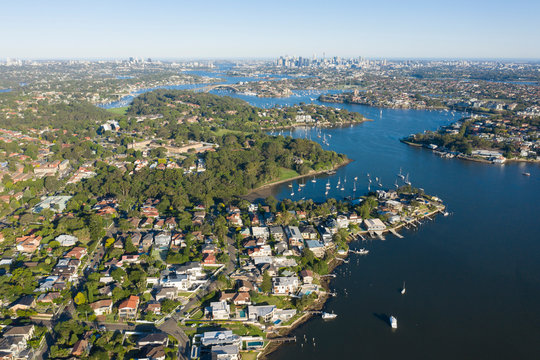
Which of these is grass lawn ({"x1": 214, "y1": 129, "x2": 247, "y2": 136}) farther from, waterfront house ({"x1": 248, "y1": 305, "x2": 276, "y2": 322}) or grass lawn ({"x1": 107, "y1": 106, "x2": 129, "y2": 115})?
waterfront house ({"x1": 248, "y1": 305, "x2": 276, "y2": 322})

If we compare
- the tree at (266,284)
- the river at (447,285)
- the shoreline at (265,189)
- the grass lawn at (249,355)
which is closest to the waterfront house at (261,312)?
the tree at (266,284)

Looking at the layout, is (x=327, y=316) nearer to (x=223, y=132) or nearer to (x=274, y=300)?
(x=274, y=300)

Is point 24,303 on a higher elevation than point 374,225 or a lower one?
lower

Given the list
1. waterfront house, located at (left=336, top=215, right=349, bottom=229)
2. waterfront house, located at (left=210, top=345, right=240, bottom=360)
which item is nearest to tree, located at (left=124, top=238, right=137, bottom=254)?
waterfront house, located at (left=210, top=345, right=240, bottom=360)

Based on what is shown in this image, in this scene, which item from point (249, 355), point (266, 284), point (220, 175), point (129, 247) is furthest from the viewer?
point (220, 175)

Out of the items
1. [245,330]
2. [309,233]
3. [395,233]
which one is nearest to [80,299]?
[245,330]

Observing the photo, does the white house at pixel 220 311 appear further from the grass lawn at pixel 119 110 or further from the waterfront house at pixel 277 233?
the grass lawn at pixel 119 110

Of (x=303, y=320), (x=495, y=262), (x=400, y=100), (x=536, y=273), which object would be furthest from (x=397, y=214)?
(x=400, y=100)

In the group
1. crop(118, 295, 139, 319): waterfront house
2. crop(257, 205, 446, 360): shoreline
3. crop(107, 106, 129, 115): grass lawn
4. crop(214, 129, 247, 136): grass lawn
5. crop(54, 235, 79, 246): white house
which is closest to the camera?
crop(257, 205, 446, 360): shoreline

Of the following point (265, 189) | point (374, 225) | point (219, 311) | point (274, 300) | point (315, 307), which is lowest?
point (315, 307)
